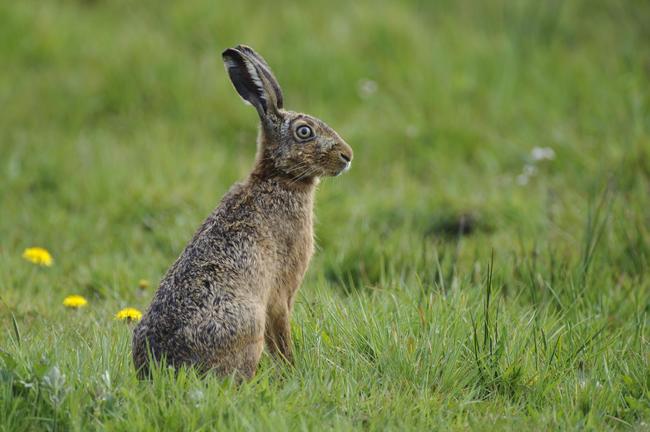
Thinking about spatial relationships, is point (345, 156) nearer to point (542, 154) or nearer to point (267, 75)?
point (267, 75)

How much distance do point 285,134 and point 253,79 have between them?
344 millimetres

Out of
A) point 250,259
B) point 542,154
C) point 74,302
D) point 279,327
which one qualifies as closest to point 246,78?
point 250,259

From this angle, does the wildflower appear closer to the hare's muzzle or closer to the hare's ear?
the hare's muzzle

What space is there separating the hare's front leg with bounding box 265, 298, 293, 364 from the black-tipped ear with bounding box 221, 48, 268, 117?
111 cm

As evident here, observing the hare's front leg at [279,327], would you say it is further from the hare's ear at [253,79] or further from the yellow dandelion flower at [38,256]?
the yellow dandelion flower at [38,256]

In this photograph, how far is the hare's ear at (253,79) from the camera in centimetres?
496

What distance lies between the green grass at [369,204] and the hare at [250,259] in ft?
0.55

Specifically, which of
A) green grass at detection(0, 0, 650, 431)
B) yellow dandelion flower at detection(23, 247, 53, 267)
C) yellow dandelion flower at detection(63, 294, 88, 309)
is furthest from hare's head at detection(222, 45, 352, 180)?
yellow dandelion flower at detection(23, 247, 53, 267)

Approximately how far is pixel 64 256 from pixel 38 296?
94 centimetres

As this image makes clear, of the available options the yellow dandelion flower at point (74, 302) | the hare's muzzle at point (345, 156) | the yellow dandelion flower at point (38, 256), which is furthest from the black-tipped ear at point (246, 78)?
the yellow dandelion flower at point (38, 256)

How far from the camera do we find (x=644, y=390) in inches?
176

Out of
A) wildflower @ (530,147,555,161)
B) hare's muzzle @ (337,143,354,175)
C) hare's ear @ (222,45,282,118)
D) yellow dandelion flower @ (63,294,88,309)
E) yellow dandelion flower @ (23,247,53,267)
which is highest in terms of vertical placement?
hare's ear @ (222,45,282,118)

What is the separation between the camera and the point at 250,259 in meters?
4.59

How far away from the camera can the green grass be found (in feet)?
14.0
